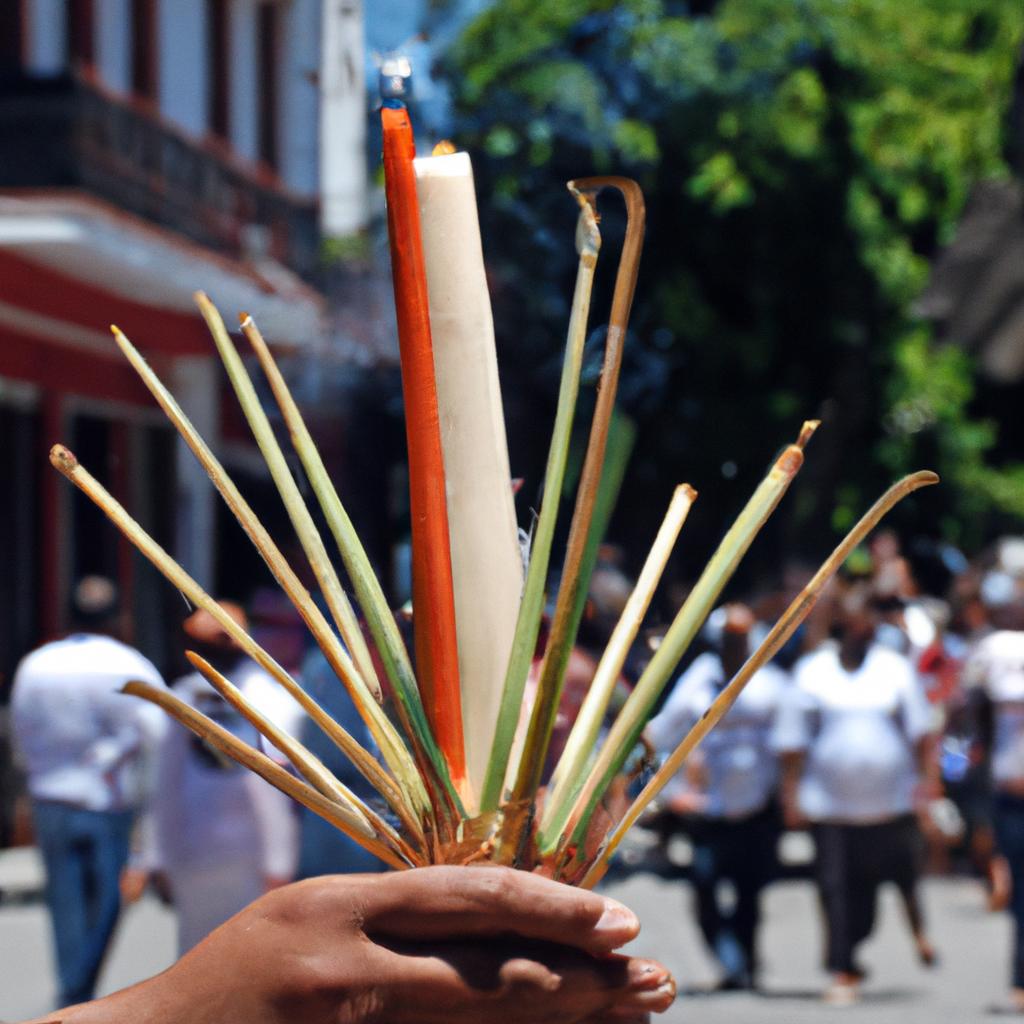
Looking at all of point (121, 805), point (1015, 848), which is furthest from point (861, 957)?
point (121, 805)

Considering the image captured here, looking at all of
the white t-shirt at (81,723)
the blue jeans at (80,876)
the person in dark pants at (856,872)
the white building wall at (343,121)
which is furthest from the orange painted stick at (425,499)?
the person in dark pants at (856,872)

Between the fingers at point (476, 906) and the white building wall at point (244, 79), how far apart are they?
1159cm

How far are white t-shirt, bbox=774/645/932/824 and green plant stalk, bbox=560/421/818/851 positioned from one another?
19.2 ft

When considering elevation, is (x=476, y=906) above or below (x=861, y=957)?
above

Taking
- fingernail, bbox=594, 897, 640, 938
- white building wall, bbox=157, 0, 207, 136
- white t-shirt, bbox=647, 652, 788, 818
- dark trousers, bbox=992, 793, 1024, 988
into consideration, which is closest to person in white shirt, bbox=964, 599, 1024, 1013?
dark trousers, bbox=992, 793, 1024, 988

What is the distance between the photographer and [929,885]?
10961 millimetres

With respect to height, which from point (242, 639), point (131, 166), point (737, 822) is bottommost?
point (737, 822)

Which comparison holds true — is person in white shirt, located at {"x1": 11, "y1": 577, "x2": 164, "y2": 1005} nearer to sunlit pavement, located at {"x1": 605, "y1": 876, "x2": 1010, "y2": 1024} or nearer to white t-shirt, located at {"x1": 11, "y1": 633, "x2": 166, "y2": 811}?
white t-shirt, located at {"x1": 11, "y1": 633, "x2": 166, "y2": 811}

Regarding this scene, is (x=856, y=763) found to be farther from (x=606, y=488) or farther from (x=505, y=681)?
(x=505, y=681)

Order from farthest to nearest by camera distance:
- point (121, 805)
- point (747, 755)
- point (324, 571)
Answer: point (747, 755), point (121, 805), point (324, 571)

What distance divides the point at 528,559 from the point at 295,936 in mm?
401

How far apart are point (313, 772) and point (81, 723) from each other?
482 centimetres

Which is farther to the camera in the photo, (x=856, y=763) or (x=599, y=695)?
(x=856, y=763)

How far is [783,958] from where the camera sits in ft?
28.7
